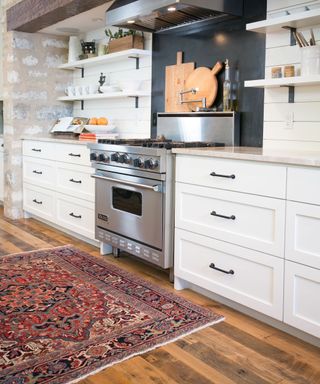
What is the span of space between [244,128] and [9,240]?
227cm

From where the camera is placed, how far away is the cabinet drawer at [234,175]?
2.21 metres

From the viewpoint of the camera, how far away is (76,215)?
404 centimetres

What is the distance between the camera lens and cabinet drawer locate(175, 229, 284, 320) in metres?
2.28

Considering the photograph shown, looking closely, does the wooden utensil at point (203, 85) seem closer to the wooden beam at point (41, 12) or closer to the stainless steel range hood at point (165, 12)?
the stainless steel range hood at point (165, 12)

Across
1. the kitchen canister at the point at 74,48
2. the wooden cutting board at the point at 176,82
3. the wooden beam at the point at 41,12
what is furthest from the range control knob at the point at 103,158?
the kitchen canister at the point at 74,48

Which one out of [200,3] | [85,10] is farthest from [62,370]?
[85,10]

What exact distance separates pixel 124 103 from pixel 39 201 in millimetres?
1297

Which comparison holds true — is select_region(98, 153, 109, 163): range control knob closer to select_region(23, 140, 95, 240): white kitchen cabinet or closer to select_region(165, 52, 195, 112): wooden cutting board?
select_region(23, 140, 95, 240): white kitchen cabinet

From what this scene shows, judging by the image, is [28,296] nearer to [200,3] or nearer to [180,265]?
[180,265]

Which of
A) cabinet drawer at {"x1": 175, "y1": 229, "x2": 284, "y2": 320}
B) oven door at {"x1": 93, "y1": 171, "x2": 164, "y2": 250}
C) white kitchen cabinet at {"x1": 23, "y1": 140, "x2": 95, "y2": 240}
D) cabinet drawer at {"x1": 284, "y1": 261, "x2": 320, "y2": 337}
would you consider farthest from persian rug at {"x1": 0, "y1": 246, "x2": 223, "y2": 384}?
white kitchen cabinet at {"x1": 23, "y1": 140, "x2": 95, "y2": 240}

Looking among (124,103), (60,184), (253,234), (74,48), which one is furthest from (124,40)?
(253,234)

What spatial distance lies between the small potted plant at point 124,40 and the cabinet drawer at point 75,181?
1.16m

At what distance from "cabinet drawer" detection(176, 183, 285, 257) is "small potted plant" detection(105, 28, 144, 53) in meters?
1.81

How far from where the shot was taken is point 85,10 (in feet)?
13.0
